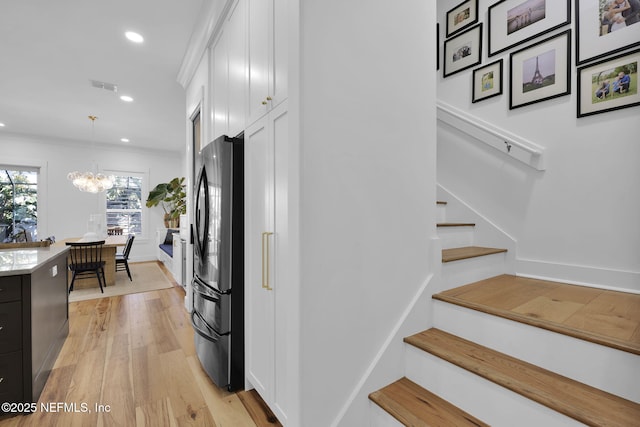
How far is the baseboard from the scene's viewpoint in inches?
66.5

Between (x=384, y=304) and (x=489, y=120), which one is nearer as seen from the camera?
(x=384, y=304)

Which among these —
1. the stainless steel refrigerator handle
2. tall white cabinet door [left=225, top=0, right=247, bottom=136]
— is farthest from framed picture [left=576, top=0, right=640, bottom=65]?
the stainless steel refrigerator handle

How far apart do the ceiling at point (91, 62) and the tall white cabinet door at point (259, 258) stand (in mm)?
1820

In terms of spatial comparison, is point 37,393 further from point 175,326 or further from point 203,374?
point 175,326

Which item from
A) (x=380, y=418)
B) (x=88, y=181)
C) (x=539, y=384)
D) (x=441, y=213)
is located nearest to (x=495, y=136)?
(x=441, y=213)

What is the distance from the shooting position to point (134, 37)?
2799mm

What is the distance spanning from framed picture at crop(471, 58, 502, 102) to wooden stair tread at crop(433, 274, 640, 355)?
1.54 metres

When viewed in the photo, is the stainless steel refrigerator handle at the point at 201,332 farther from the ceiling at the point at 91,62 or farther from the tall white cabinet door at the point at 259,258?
the ceiling at the point at 91,62

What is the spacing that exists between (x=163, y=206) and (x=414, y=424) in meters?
7.83

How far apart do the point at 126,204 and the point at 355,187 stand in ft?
25.5

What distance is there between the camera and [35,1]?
2.32 m

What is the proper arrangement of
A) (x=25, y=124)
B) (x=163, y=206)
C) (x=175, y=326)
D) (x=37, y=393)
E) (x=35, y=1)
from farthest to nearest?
(x=163, y=206), (x=25, y=124), (x=175, y=326), (x=35, y=1), (x=37, y=393)

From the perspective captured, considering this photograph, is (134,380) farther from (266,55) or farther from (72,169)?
(72,169)

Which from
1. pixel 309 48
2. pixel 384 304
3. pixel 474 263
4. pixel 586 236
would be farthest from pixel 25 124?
pixel 586 236
